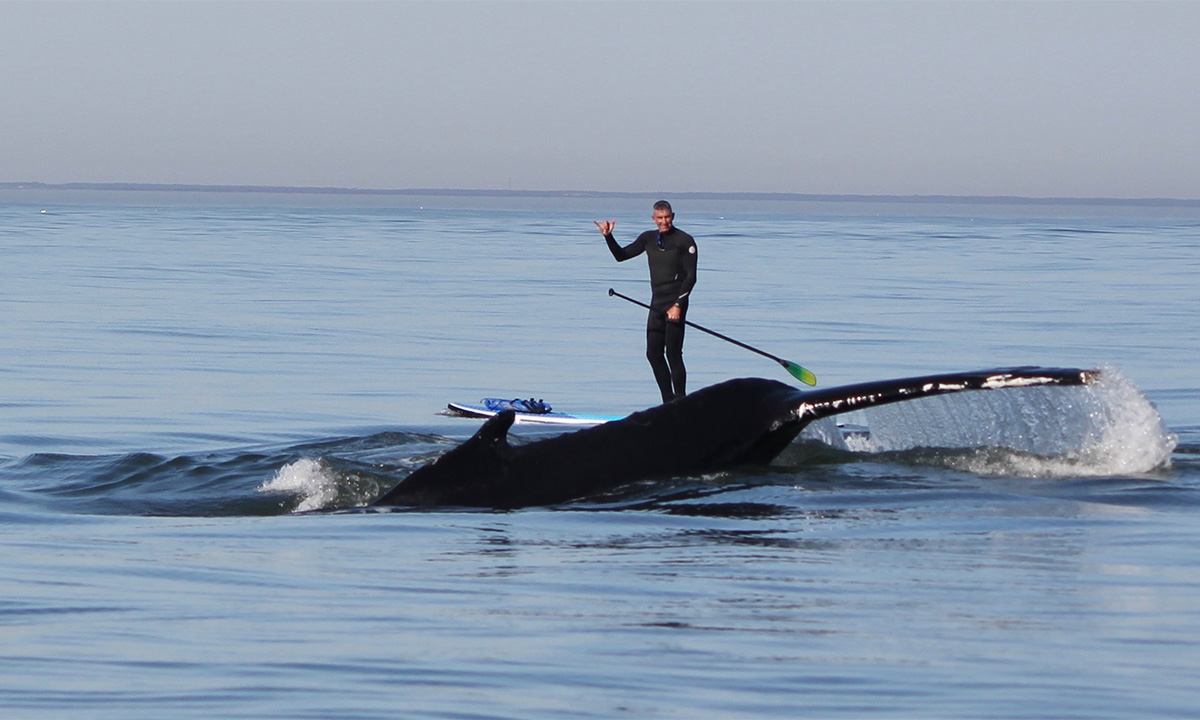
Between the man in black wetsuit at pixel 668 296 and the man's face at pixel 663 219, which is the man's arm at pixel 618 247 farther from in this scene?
the man's face at pixel 663 219

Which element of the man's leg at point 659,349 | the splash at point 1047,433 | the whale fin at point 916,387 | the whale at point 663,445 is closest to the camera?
the whale fin at point 916,387

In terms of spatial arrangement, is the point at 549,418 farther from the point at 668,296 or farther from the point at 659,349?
the point at 668,296

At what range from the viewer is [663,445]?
8477 millimetres

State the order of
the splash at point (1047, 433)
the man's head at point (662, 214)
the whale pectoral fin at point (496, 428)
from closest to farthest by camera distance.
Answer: the whale pectoral fin at point (496, 428)
the splash at point (1047, 433)
the man's head at point (662, 214)

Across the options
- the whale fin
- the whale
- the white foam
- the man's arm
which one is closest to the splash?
the whale fin

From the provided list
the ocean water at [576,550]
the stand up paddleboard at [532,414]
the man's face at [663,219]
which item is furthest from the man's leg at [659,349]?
the ocean water at [576,550]

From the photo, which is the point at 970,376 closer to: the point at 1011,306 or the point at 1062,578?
the point at 1062,578

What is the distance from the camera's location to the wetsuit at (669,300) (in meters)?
15.1

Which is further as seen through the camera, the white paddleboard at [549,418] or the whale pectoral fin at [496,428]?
→ the white paddleboard at [549,418]

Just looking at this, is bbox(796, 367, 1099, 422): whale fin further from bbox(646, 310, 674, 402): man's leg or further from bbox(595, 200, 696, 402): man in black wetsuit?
bbox(646, 310, 674, 402): man's leg

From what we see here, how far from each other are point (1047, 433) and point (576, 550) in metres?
4.54

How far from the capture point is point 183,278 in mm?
36188

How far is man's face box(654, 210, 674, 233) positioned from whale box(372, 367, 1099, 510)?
Result: 6.55 m

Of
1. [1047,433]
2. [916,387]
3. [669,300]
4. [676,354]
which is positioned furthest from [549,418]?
[916,387]
